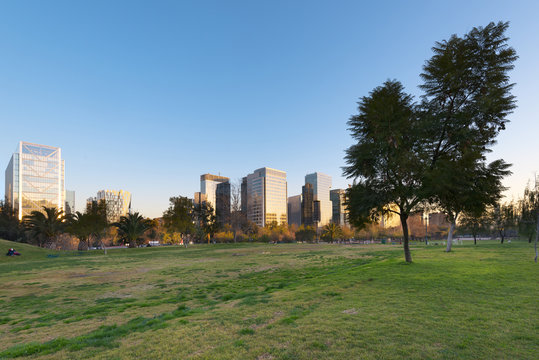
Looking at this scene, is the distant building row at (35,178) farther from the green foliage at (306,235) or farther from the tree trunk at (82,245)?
the green foliage at (306,235)

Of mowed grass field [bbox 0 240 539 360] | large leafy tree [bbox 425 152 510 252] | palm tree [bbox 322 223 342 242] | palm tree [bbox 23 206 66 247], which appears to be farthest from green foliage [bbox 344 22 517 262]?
palm tree [bbox 322 223 342 242]

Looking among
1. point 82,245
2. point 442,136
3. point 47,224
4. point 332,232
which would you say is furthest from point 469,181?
point 332,232

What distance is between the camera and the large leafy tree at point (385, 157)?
18.9m

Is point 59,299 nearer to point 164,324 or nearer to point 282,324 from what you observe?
point 164,324

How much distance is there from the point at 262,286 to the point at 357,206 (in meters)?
10.3

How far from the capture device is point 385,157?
19.9 meters

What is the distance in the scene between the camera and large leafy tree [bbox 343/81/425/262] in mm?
18859

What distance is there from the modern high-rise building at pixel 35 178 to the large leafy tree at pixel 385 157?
201 metres

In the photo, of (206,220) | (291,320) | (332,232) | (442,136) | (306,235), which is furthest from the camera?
(306,235)

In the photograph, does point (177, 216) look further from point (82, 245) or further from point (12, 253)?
point (12, 253)

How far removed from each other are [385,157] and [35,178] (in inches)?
8466

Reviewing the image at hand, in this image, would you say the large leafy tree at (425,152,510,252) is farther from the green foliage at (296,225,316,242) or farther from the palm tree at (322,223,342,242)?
the green foliage at (296,225,316,242)

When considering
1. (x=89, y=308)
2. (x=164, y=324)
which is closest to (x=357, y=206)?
(x=164, y=324)

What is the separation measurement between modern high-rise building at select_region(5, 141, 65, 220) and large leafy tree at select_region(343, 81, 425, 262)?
200616 mm
